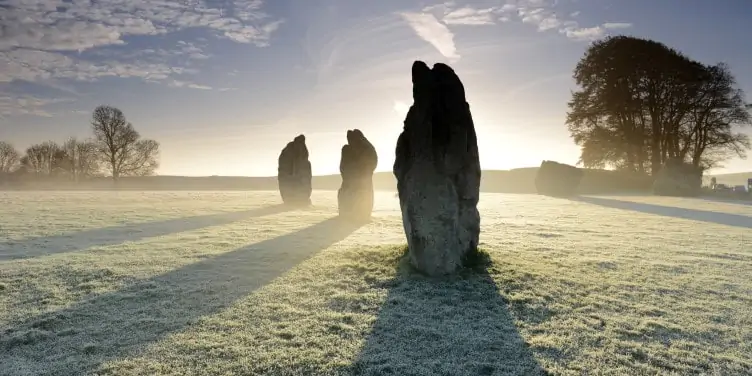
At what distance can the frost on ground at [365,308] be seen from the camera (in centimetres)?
465

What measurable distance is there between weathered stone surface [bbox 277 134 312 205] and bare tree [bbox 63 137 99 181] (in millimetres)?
34414

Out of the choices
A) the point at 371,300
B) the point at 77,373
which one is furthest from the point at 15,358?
the point at 371,300

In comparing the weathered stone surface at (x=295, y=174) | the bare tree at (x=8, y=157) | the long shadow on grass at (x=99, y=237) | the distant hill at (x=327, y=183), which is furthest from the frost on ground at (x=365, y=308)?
the bare tree at (x=8, y=157)

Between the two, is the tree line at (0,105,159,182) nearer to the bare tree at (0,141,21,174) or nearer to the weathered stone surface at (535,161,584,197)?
the bare tree at (0,141,21,174)

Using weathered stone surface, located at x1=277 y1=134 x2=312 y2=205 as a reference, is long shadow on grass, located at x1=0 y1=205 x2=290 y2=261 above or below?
below

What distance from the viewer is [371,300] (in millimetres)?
6637

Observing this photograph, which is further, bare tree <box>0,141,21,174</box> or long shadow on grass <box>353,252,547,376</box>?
bare tree <box>0,141,21,174</box>

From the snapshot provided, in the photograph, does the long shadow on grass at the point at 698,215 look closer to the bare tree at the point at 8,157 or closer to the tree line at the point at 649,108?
the tree line at the point at 649,108

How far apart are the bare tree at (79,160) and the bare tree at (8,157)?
15.4 meters

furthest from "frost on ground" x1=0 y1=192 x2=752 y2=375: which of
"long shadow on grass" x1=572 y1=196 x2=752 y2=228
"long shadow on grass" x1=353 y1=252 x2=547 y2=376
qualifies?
"long shadow on grass" x1=572 y1=196 x2=752 y2=228

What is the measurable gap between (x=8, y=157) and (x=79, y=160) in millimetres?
23136

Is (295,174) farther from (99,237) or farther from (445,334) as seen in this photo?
(445,334)

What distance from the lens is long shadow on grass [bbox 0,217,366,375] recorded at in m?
4.78

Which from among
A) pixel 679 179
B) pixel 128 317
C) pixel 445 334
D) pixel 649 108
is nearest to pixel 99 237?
pixel 128 317
